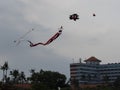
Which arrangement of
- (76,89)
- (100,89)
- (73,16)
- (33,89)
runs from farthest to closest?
1. (76,89)
2. (100,89)
3. (33,89)
4. (73,16)

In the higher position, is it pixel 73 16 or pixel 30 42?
pixel 73 16

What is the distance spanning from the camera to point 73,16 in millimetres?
51875

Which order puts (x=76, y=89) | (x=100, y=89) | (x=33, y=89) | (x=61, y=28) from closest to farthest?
1. (x=61, y=28)
2. (x=33, y=89)
3. (x=100, y=89)
4. (x=76, y=89)

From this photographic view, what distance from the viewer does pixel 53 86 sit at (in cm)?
19925

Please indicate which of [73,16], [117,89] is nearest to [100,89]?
[117,89]

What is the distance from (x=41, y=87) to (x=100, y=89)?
133 ft

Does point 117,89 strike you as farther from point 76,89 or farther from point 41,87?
point 41,87

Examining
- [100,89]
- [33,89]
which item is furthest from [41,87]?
[100,89]

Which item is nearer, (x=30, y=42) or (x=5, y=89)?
(x=30, y=42)

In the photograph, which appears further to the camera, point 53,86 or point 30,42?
point 53,86

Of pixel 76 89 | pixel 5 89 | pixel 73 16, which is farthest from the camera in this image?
pixel 76 89

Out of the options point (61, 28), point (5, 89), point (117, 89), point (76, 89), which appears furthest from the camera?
point (76, 89)

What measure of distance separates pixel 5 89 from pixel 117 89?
333ft

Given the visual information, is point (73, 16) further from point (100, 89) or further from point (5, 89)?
point (100, 89)
